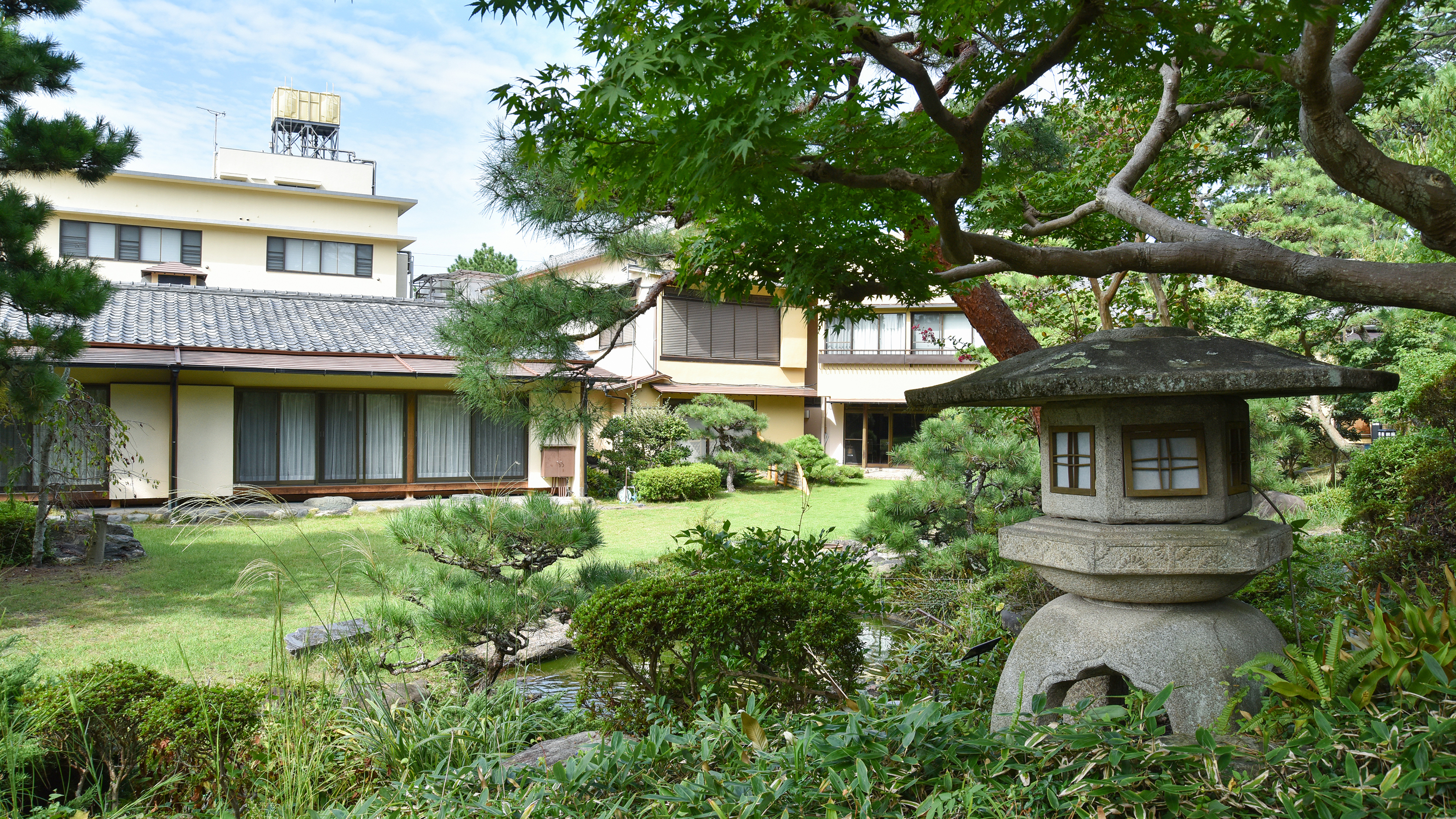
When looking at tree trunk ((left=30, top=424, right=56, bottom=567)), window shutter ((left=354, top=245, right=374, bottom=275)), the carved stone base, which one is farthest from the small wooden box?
the carved stone base

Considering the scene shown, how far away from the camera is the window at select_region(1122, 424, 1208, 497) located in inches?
136

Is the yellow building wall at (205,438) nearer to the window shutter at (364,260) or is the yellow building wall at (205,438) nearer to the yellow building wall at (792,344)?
the window shutter at (364,260)

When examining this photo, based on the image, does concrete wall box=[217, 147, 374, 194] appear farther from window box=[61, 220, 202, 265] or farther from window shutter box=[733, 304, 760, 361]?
window shutter box=[733, 304, 760, 361]

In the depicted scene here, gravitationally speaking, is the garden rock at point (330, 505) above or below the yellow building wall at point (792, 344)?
below

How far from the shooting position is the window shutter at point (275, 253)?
78.7 ft

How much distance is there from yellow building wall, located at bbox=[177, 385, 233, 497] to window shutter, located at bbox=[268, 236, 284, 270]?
38.3ft

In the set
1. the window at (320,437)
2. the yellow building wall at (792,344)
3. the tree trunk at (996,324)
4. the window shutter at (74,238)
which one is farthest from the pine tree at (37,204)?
the window shutter at (74,238)

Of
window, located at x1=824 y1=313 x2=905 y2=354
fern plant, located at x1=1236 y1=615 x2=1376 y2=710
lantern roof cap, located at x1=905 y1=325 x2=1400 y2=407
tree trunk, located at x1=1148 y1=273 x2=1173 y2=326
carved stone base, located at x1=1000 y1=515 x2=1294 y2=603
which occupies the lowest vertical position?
fern plant, located at x1=1236 y1=615 x2=1376 y2=710

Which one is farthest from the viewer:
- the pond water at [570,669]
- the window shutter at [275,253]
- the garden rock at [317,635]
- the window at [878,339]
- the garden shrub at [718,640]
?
the window at [878,339]

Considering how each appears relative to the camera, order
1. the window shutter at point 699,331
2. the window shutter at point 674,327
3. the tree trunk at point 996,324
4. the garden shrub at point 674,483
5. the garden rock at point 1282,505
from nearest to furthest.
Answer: the tree trunk at point 996,324 < the garden rock at point 1282,505 < the garden shrub at point 674,483 < the window shutter at point 674,327 < the window shutter at point 699,331

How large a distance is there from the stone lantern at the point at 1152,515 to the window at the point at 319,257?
80.8 feet

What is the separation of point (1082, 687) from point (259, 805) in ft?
12.4

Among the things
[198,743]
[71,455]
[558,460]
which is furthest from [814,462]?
[198,743]

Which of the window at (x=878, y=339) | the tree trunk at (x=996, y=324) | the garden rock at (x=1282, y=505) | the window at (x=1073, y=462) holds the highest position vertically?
the window at (x=878, y=339)
